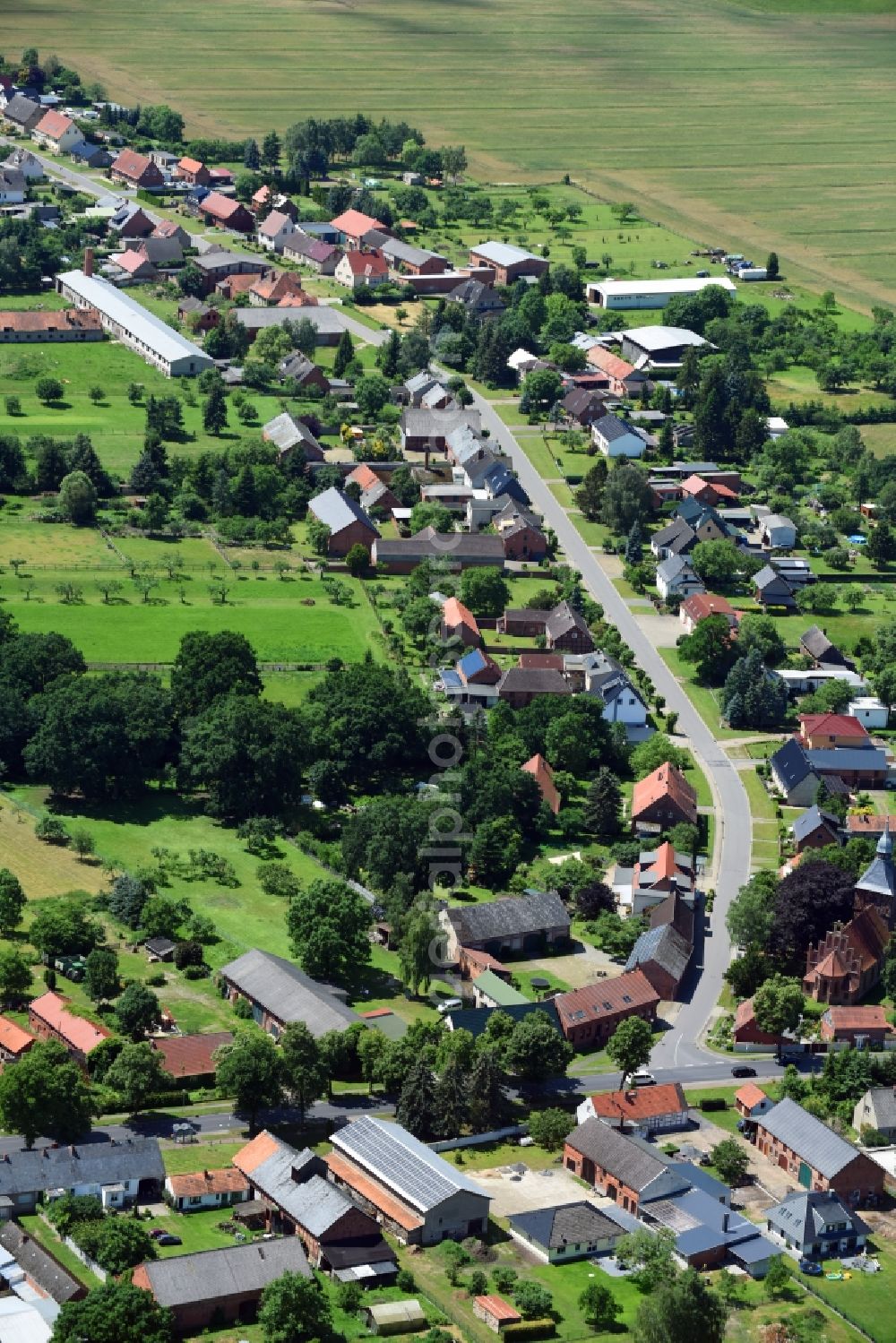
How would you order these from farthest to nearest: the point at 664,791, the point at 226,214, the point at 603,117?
the point at 603,117, the point at 226,214, the point at 664,791

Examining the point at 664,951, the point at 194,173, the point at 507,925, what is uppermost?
the point at 194,173

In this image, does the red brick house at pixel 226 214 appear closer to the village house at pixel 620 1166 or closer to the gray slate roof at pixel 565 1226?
the village house at pixel 620 1166

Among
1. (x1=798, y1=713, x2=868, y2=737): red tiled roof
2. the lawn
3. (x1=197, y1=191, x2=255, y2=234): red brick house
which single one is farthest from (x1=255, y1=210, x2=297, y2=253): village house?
(x1=798, y1=713, x2=868, y2=737): red tiled roof

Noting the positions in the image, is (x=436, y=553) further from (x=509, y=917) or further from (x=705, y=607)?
(x=509, y=917)

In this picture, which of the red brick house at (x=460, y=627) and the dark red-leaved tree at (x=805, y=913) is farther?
the red brick house at (x=460, y=627)

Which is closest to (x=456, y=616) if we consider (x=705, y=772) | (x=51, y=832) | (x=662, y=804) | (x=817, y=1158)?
(x=705, y=772)

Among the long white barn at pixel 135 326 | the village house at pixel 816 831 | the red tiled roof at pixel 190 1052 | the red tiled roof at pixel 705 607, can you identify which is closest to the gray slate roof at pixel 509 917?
the red tiled roof at pixel 190 1052
